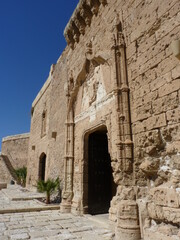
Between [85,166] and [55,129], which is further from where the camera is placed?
[55,129]

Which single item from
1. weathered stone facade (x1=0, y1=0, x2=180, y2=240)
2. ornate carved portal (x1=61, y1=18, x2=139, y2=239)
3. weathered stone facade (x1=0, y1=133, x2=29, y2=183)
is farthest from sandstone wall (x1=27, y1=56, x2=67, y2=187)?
weathered stone facade (x1=0, y1=133, x2=29, y2=183)

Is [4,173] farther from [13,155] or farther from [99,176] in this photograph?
[99,176]

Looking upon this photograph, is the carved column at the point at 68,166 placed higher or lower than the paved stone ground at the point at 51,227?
higher

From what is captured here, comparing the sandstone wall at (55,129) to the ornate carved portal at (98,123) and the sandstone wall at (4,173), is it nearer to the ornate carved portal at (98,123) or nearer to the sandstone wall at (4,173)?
the ornate carved portal at (98,123)

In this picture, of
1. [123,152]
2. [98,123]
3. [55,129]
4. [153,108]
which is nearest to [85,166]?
[98,123]

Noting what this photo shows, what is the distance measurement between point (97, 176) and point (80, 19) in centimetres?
522

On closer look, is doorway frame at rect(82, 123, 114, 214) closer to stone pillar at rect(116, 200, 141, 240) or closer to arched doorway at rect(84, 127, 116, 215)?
arched doorway at rect(84, 127, 116, 215)

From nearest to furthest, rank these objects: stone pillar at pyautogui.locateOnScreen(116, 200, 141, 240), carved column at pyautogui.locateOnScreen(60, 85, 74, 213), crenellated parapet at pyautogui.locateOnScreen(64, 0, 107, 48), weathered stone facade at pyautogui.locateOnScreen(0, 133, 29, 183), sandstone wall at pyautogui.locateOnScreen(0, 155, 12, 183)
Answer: stone pillar at pyautogui.locateOnScreen(116, 200, 141, 240) < crenellated parapet at pyautogui.locateOnScreen(64, 0, 107, 48) < carved column at pyautogui.locateOnScreen(60, 85, 74, 213) < sandstone wall at pyautogui.locateOnScreen(0, 155, 12, 183) < weathered stone facade at pyautogui.locateOnScreen(0, 133, 29, 183)

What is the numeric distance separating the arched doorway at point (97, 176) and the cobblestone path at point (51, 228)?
833 millimetres

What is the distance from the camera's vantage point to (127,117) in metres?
4.16

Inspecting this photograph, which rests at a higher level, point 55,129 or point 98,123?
point 55,129

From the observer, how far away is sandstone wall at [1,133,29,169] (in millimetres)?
23672

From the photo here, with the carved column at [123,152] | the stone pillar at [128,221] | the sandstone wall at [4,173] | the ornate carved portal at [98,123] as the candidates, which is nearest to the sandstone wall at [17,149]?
the sandstone wall at [4,173]

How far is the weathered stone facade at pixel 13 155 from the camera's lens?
911 inches
